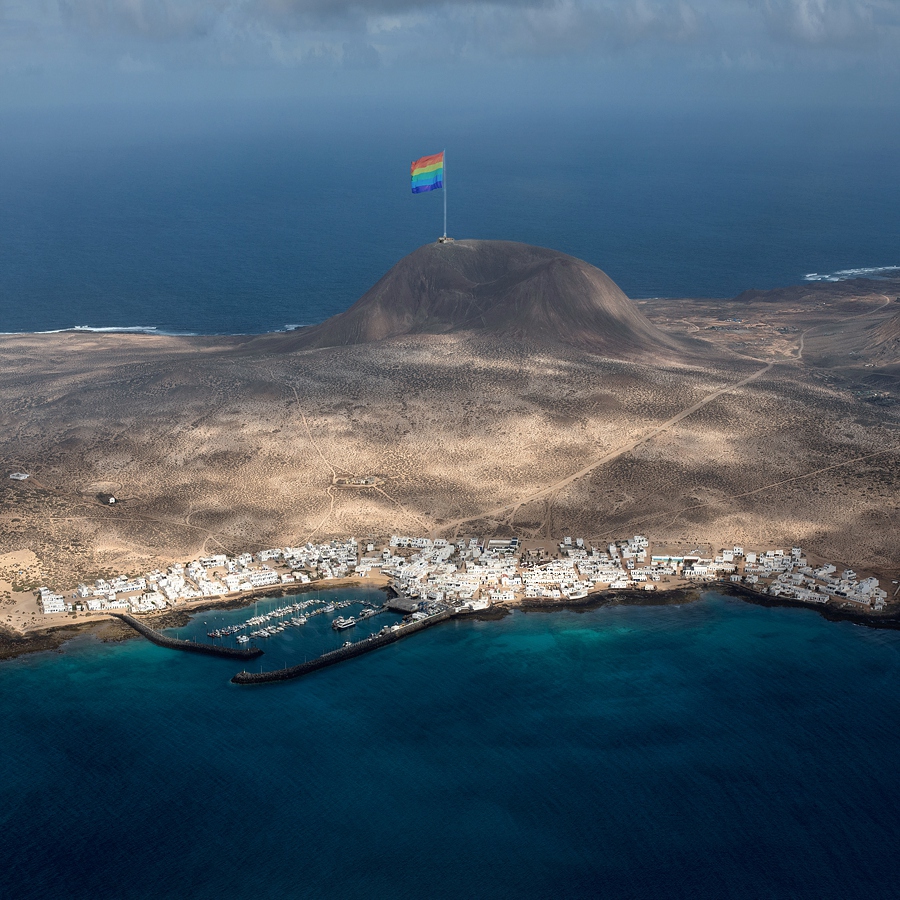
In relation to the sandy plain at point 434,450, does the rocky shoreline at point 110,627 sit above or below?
below

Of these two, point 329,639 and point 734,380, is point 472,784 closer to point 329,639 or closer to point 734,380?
point 329,639

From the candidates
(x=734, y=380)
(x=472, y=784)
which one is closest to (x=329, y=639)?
(x=472, y=784)

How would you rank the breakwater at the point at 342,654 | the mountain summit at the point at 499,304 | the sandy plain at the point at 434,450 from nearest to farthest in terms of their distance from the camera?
the breakwater at the point at 342,654 < the sandy plain at the point at 434,450 < the mountain summit at the point at 499,304

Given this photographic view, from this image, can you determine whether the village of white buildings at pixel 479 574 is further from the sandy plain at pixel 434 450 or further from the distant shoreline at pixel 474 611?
the sandy plain at pixel 434 450

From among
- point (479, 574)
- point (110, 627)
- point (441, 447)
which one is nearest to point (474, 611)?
point (479, 574)

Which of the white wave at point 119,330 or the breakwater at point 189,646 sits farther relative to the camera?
the white wave at point 119,330

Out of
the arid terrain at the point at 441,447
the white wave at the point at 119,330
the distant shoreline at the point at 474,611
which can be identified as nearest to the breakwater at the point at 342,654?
the distant shoreline at the point at 474,611
